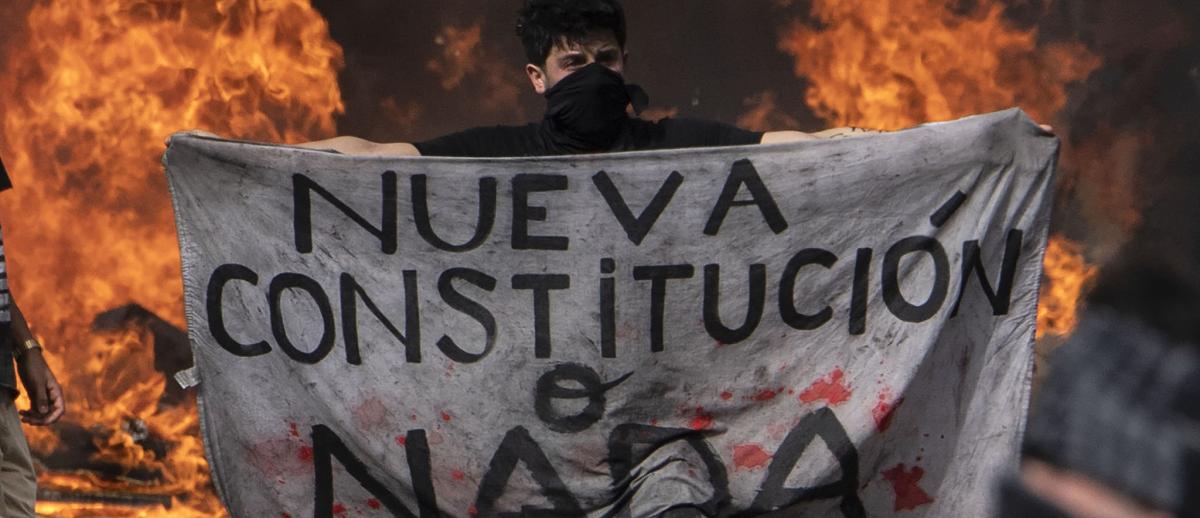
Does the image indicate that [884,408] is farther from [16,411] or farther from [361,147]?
[16,411]

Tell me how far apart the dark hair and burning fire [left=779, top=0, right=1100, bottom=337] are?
331cm

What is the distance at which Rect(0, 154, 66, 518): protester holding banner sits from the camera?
345 cm

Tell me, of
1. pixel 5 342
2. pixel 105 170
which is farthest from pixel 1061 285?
pixel 5 342

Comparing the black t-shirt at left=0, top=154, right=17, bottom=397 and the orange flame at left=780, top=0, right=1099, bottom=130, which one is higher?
the orange flame at left=780, top=0, right=1099, bottom=130

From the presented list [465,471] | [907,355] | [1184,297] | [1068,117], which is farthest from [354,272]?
[1068,117]

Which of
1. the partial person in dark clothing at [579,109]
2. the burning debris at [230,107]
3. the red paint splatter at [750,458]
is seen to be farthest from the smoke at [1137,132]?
the red paint splatter at [750,458]

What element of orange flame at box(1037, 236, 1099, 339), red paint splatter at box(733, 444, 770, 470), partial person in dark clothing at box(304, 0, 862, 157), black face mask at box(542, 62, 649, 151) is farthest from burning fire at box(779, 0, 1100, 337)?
red paint splatter at box(733, 444, 770, 470)

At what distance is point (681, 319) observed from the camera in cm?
360

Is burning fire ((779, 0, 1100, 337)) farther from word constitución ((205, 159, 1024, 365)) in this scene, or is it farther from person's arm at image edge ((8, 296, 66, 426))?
person's arm at image edge ((8, 296, 66, 426))

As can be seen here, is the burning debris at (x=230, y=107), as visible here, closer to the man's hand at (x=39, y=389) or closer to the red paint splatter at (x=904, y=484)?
the man's hand at (x=39, y=389)

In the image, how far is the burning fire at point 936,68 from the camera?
22.4 ft

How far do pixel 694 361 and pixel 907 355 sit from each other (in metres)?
0.57

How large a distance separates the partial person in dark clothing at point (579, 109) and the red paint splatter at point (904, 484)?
948mm

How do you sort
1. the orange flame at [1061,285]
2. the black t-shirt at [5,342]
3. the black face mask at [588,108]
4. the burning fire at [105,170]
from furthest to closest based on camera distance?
the orange flame at [1061,285], the burning fire at [105,170], the black face mask at [588,108], the black t-shirt at [5,342]
